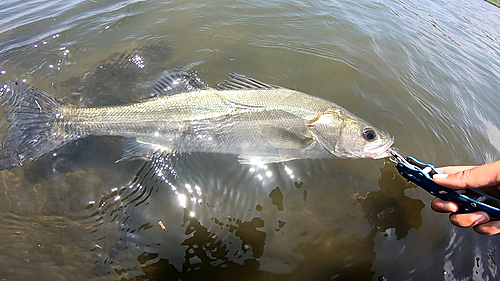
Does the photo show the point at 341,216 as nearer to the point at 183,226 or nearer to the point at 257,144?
the point at 257,144

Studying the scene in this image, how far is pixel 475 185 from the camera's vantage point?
2.15 metres

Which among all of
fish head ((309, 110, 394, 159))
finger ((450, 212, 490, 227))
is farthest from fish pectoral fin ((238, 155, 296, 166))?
finger ((450, 212, 490, 227))

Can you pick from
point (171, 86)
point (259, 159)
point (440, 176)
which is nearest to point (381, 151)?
point (440, 176)

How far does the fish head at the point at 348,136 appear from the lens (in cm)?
332

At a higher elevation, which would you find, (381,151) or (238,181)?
(381,151)

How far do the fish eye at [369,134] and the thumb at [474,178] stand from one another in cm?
106

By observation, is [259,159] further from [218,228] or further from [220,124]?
[218,228]

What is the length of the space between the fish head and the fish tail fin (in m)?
3.40

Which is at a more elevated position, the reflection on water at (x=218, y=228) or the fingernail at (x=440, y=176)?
the fingernail at (x=440, y=176)

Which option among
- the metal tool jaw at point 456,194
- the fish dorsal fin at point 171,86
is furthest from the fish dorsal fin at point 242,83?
the metal tool jaw at point 456,194

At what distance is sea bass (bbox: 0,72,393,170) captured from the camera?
3.36 metres

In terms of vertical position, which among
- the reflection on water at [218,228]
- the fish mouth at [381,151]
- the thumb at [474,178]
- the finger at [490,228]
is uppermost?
the thumb at [474,178]

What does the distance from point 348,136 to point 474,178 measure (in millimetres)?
1448

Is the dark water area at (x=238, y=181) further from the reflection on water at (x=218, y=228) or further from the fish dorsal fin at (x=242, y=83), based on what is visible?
the fish dorsal fin at (x=242, y=83)
